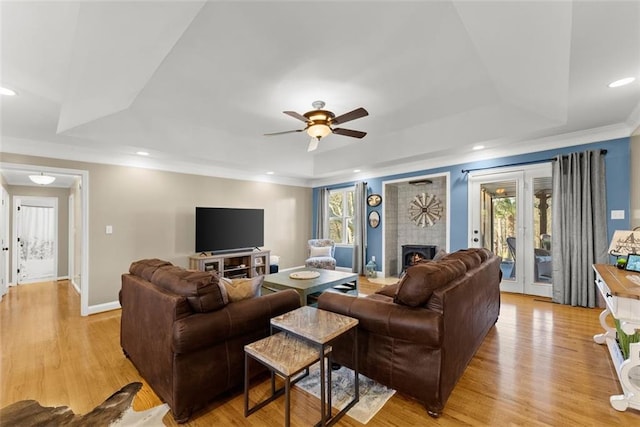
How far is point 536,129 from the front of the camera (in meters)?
3.59

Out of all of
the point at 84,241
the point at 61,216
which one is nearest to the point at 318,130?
the point at 84,241

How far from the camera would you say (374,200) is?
624 cm

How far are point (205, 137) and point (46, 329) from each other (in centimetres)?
326

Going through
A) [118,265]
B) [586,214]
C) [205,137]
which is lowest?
[118,265]

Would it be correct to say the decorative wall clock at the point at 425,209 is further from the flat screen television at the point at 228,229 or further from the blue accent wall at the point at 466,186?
the flat screen television at the point at 228,229

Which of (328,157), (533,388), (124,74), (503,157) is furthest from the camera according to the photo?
(328,157)

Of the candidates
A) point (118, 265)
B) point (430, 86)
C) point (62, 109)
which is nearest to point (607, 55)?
point (430, 86)

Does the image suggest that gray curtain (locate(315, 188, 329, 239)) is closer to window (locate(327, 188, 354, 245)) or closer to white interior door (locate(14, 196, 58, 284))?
window (locate(327, 188, 354, 245))

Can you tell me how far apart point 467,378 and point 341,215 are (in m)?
5.06

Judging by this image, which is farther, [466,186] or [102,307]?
[466,186]

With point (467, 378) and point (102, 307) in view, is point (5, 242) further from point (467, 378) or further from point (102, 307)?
point (467, 378)

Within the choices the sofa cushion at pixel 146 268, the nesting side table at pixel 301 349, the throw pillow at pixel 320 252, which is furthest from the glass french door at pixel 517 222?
the sofa cushion at pixel 146 268

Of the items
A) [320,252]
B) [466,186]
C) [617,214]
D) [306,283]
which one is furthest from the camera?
[320,252]

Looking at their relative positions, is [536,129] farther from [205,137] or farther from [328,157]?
[205,137]
